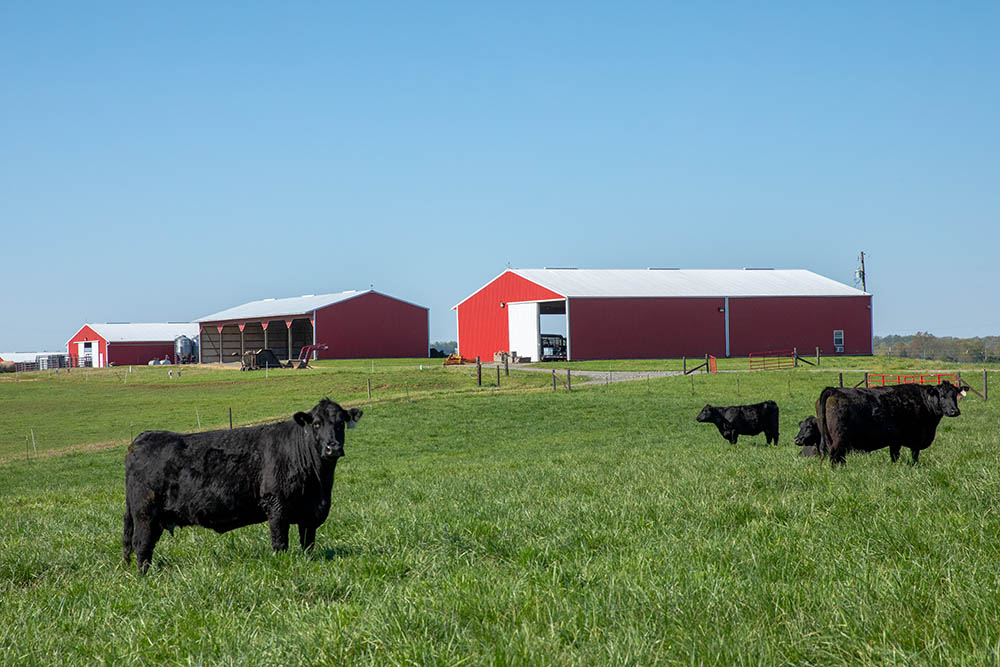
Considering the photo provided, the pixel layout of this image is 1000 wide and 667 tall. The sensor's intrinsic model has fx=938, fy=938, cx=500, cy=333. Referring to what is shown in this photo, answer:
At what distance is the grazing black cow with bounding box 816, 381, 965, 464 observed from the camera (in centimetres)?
1225

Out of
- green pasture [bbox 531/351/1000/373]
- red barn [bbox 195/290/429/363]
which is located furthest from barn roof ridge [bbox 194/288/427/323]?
green pasture [bbox 531/351/1000/373]

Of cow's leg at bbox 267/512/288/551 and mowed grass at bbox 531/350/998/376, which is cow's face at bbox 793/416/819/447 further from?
mowed grass at bbox 531/350/998/376

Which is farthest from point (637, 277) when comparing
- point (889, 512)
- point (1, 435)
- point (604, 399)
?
point (889, 512)

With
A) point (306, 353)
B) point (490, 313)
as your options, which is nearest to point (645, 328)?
point (490, 313)

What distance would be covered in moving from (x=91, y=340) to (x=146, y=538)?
11135 centimetres

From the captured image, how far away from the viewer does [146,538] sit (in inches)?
306

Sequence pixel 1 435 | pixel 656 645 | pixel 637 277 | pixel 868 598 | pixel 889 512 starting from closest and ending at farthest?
1. pixel 656 645
2. pixel 868 598
3. pixel 889 512
4. pixel 1 435
5. pixel 637 277

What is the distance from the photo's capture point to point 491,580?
18.9 ft

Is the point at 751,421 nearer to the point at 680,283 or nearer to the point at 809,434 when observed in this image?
the point at 809,434

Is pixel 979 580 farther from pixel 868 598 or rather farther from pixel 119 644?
pixel 119 644

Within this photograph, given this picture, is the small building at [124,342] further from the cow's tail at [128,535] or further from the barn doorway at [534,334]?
the cow's tail at [128,535]

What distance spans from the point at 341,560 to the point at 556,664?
3.13 meters

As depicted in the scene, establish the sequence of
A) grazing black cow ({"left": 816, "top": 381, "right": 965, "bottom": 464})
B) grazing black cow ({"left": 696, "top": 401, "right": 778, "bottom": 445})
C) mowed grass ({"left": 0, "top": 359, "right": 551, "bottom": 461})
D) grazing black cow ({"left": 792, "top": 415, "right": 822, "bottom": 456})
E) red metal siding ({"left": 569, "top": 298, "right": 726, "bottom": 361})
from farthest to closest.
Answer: red metal siding ({"left": 569, "top": 298, "right": 726, "bottom": 361}), mowed grass ({"left": 0, "top": 359, "right": 551, "bottom": 461}), grazing black cow ({"left": 696, "top": 401, "right": 778, "bottom": 445}), grazing black cow ({"left": 792, "top": 415, "right": 822, "bottom": 456}), grazing black cow ({"left": 816, "top": 381, "right": 965, "bottom": 464})

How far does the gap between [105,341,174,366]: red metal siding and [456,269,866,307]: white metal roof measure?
5389cm
